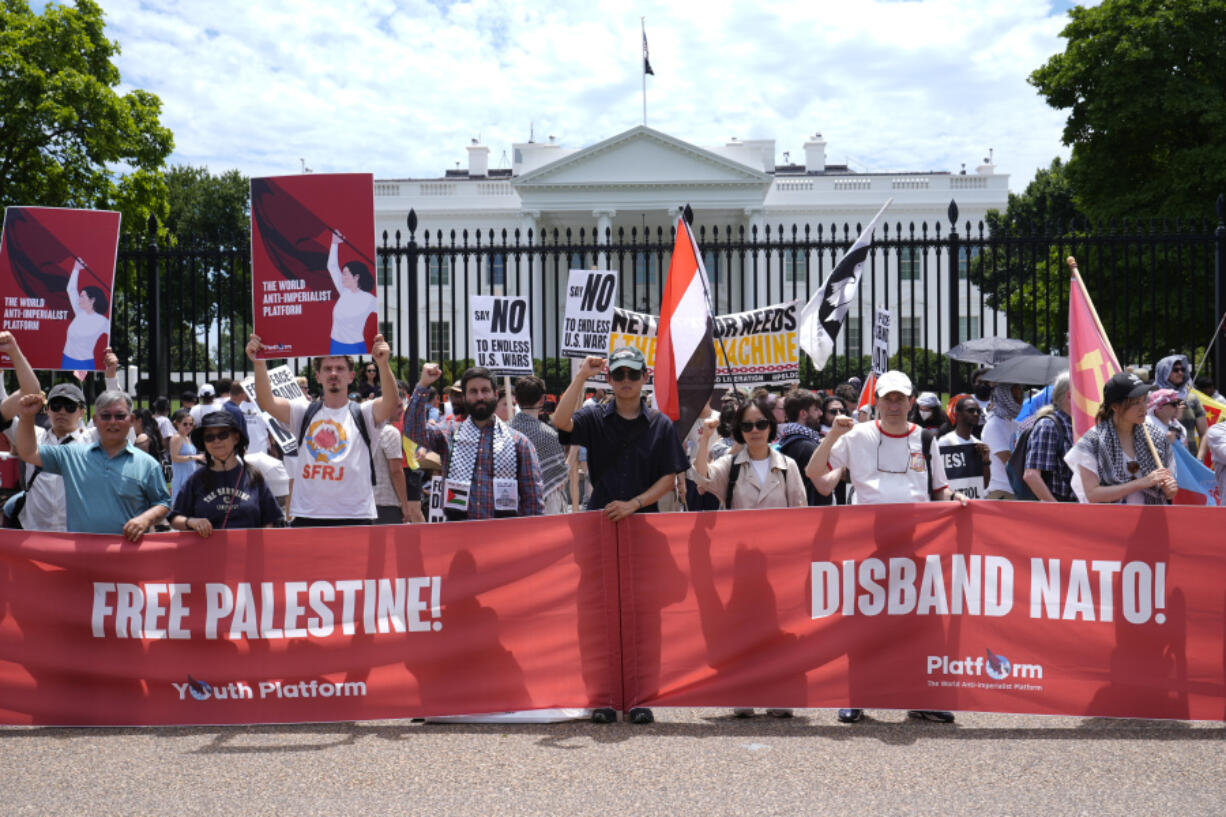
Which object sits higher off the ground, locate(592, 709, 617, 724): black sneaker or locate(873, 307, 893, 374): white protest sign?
locate(873, 307, 893, 374): white protest sign

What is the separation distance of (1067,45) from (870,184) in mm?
21439

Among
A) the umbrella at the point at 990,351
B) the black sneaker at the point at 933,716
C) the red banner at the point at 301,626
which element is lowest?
the black sneaker at the point at 933,716

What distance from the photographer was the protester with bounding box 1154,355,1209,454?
33.5 ft

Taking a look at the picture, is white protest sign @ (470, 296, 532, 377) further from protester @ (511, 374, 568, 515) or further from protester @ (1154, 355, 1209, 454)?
protester @ (1154, 355, 1209, 454)

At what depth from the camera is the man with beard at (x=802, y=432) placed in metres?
7.45

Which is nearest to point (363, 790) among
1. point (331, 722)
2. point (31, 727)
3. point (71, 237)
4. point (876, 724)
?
point (331, 722)

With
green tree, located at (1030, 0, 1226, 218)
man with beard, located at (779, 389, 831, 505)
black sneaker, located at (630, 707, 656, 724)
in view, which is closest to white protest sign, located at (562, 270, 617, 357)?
man with beard, located at (779, 389, 831, 505)

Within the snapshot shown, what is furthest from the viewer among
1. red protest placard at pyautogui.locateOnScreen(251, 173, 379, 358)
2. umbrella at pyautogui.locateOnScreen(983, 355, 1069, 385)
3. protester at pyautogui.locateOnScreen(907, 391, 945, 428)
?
umbrella at pyautogui.locateOnScreen(983, 355, 1069, 385)

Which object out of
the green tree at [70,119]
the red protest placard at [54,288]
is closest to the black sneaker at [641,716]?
the red protest placard at [54,288]

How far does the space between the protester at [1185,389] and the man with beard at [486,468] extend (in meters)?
6.69

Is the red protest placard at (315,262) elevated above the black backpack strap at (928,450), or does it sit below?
above

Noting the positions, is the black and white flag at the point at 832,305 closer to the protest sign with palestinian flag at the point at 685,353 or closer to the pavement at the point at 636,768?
the protest sign with palestinian flag at the point at 685,353

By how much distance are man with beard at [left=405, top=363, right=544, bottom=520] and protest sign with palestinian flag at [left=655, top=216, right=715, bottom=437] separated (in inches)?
45.1

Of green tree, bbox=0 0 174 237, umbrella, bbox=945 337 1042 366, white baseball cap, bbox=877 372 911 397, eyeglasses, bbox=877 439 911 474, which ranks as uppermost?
green tree, bbox=0 0 174 237
